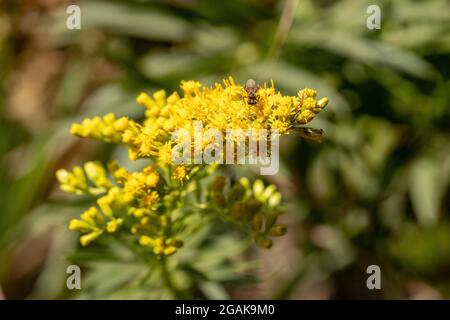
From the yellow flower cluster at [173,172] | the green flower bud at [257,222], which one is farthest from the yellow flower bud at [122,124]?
the green flower bud at [257,222]

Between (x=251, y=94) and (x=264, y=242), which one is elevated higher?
(x=251, y=94)

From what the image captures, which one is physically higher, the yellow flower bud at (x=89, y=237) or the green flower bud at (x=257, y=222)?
the green flower bud at (x=257, y=222)

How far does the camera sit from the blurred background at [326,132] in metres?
2.75

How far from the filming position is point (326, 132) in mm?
2732

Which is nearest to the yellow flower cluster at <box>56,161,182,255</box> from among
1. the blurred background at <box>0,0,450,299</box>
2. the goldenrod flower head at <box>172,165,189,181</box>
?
the goldenrod flower head at <box>172,165,189,181</box>

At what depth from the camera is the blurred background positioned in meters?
2.75

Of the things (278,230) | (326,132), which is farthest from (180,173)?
(326,132)

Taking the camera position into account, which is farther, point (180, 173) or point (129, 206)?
point (129, 206)

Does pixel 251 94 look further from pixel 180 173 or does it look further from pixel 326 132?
pixel 326 132

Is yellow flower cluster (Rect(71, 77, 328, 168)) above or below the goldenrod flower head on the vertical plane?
above

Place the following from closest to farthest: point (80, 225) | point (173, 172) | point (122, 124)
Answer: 1. point (173, 172)
2. point (122, 124)
3. point (80, 225)

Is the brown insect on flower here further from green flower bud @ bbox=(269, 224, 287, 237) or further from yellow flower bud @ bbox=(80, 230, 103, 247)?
yellow flower bud @ bbox=(80, 230, 103, 247)

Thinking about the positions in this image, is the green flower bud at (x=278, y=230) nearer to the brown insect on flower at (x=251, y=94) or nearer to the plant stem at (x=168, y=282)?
Answer: the plant stem at (x=168, y=282)
